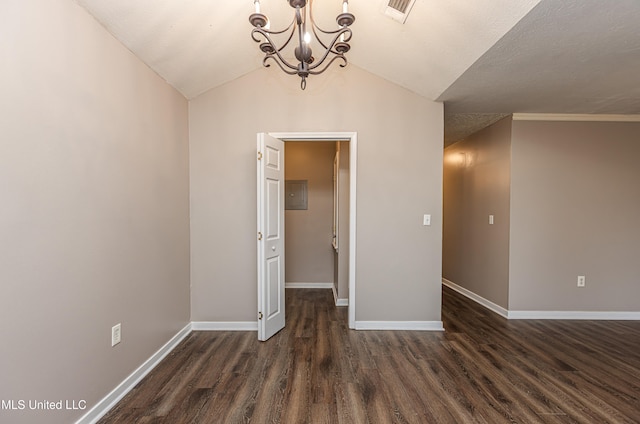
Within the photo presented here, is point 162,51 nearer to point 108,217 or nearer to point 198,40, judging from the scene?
point 198,40

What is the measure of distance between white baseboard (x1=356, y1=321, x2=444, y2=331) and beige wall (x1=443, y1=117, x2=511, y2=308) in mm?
1100

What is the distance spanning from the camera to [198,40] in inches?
85.3

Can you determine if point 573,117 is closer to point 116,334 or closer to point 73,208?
point 73,208

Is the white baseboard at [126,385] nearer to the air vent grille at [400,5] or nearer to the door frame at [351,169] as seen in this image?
the door frame at [351,169]

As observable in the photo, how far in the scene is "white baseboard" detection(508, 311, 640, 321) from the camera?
3207mm

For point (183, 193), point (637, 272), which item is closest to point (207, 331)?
point (183, 193)

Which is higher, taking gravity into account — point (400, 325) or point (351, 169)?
point (351, 169)

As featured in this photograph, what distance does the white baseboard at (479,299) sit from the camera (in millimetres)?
3345

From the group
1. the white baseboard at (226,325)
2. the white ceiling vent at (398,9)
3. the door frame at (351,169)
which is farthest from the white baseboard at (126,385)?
the white ceiling vent at (398,9)

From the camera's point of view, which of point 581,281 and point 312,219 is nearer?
point 581,281

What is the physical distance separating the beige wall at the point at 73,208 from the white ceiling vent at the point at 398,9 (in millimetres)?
1904

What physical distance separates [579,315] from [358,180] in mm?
3072

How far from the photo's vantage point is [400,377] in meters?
2.09

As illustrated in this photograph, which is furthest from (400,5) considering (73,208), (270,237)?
(73,208)
